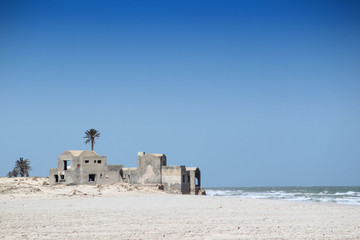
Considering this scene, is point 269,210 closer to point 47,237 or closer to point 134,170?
point 47,237

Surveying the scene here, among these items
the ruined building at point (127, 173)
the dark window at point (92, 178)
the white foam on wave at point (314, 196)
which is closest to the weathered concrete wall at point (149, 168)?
the ruined building at point (127, 173)

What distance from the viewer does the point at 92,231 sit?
14617 millimetres

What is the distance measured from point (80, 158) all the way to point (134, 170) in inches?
239

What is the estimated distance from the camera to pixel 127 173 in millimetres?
45594

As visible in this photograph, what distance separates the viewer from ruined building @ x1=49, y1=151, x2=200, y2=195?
43312 millimetres

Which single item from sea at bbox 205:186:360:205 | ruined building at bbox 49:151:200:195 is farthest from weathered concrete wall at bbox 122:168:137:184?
sea at bbox 205:186:360:205

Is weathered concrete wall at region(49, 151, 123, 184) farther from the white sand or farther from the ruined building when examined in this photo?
the white sand

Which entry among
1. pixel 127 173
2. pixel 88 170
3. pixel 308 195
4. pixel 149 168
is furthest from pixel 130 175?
pixel 308 195

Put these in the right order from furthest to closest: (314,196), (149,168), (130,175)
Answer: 1. (314,196)
2. (130,175)
3. (149,168)

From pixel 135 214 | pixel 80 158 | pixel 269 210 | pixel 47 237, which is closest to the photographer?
pixel 47 237

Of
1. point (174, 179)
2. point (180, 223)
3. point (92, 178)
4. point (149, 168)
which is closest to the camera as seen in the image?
point (180, 223)

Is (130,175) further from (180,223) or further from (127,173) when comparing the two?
(180,223)

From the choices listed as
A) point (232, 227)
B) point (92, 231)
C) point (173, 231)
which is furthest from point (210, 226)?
point (92, 231)

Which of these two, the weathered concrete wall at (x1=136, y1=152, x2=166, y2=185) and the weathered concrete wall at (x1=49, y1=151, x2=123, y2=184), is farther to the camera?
the weathered concrete wall at (x1=49, y1=151, x2=123, y2=184)
